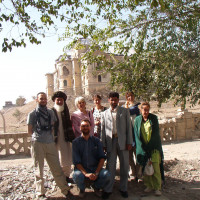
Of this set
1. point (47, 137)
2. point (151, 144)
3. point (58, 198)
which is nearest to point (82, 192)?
point (58, 198)

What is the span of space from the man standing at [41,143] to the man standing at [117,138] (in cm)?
94

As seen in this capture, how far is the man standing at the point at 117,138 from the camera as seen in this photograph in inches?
165

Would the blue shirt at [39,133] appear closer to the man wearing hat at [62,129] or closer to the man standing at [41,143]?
the man standing at [41,143]

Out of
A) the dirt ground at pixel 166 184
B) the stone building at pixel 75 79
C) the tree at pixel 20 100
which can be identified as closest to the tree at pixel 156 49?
the dirt ground at pixel 166 184

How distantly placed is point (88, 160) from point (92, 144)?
0.29 m

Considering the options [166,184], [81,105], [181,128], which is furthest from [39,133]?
[181,128]

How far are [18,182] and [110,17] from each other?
16.6 feet

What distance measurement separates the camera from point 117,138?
4.27 meters

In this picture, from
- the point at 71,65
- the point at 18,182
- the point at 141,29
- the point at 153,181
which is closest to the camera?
the point at 153,181

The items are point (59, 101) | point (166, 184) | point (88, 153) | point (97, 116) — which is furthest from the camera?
point (97, 116)

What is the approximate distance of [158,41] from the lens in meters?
6.38

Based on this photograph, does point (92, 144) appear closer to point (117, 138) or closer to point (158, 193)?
point (117, 138)

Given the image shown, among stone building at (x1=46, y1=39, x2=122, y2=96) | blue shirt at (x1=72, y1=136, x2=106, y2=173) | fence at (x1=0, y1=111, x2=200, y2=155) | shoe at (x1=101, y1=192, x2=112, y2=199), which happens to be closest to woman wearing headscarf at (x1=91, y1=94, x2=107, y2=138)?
blue shirt at (x1=72, y1=136, x2=106, y2=173)

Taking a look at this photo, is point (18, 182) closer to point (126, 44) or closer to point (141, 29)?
point (126, 44)
